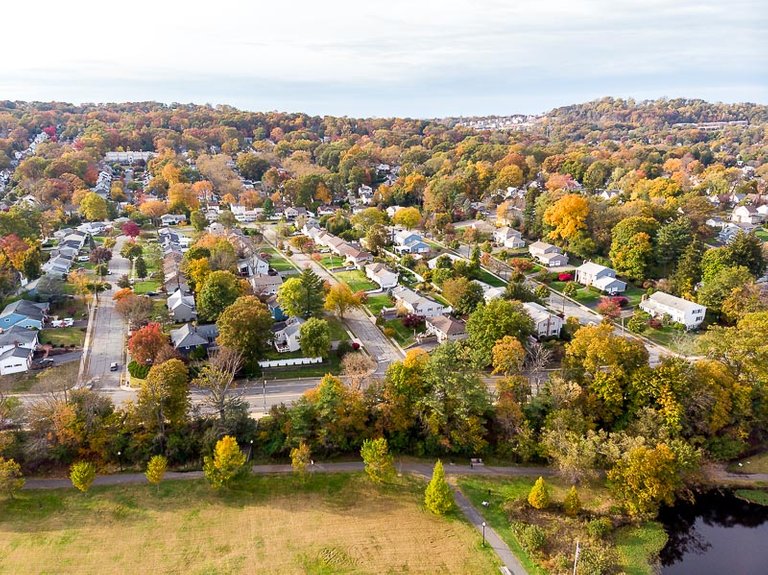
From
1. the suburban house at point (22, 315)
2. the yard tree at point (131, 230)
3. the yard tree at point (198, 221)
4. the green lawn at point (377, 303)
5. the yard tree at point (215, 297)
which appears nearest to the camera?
the suburban house at point (22, 315)

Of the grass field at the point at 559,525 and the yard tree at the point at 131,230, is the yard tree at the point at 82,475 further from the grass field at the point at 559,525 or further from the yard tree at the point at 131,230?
the yard tree at the point at 131,230

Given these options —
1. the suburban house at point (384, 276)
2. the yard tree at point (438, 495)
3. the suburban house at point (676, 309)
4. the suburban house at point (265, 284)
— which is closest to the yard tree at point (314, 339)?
the suburban house at point (265, 284)

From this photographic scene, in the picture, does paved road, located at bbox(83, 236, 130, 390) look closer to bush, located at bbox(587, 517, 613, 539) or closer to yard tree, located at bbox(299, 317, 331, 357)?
yard tree, located at bbox(299, 317, 331, 357)

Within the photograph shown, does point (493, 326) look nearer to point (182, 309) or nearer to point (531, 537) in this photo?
point (531, 537)

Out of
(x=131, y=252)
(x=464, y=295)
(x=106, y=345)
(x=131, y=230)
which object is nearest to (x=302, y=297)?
(x=464, y=295)

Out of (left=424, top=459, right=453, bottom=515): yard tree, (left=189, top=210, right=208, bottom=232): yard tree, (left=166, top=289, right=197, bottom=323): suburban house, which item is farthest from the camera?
(left=189, top=210, right=208, bottom=232): yard tree

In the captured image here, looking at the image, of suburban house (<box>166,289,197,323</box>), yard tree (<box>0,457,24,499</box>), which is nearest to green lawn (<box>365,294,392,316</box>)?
suburban house (<box>166,289,197,323</box>)
